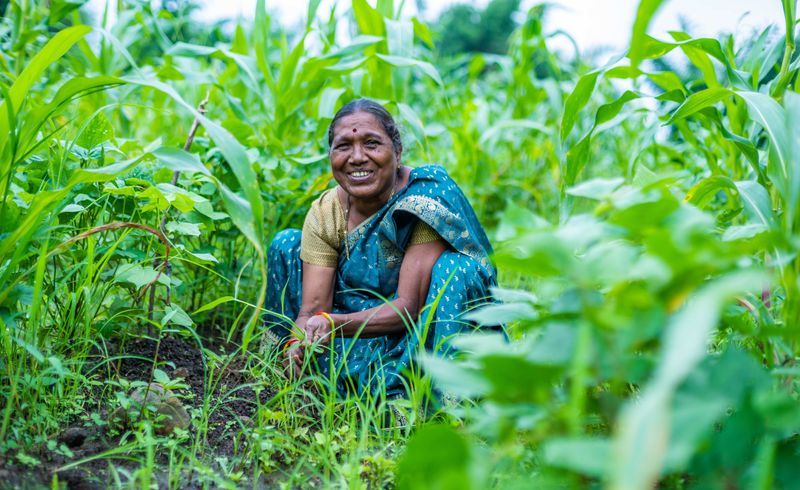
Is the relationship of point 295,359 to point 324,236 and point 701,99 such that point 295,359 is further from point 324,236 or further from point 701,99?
point 701,99

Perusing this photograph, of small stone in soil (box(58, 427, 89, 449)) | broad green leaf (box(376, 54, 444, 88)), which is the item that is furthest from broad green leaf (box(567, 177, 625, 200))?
broad green leaf (box(376, 54, 444, 88))

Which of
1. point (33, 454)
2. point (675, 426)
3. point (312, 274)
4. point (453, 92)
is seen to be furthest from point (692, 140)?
point (453, 92)

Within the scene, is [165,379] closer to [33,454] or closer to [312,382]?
[33,454]

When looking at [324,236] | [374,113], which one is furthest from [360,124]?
[324,236]

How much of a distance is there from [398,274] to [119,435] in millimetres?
1036

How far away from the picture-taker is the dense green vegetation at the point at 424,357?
92cm

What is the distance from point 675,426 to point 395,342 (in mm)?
1525

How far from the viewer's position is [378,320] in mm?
2221

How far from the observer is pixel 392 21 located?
3021 mm

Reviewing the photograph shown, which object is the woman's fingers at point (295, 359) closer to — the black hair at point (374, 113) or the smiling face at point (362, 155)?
the smiling face at point (362, 155)

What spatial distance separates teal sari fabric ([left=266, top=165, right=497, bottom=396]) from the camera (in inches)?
86.5

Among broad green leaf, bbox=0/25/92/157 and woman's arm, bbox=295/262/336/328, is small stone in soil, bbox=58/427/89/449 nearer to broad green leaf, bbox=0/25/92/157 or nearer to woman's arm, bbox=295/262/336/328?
broad green leaf, bbox=0/25/92/157

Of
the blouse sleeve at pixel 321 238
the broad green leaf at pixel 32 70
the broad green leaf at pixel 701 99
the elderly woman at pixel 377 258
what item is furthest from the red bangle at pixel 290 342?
the broad green leaf at pixel 701 99

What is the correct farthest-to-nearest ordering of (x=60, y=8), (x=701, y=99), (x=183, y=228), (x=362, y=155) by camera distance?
(x=60, y=8) → (x=362, y=155) → (x=183, y=228) → (x=701, y=99)
